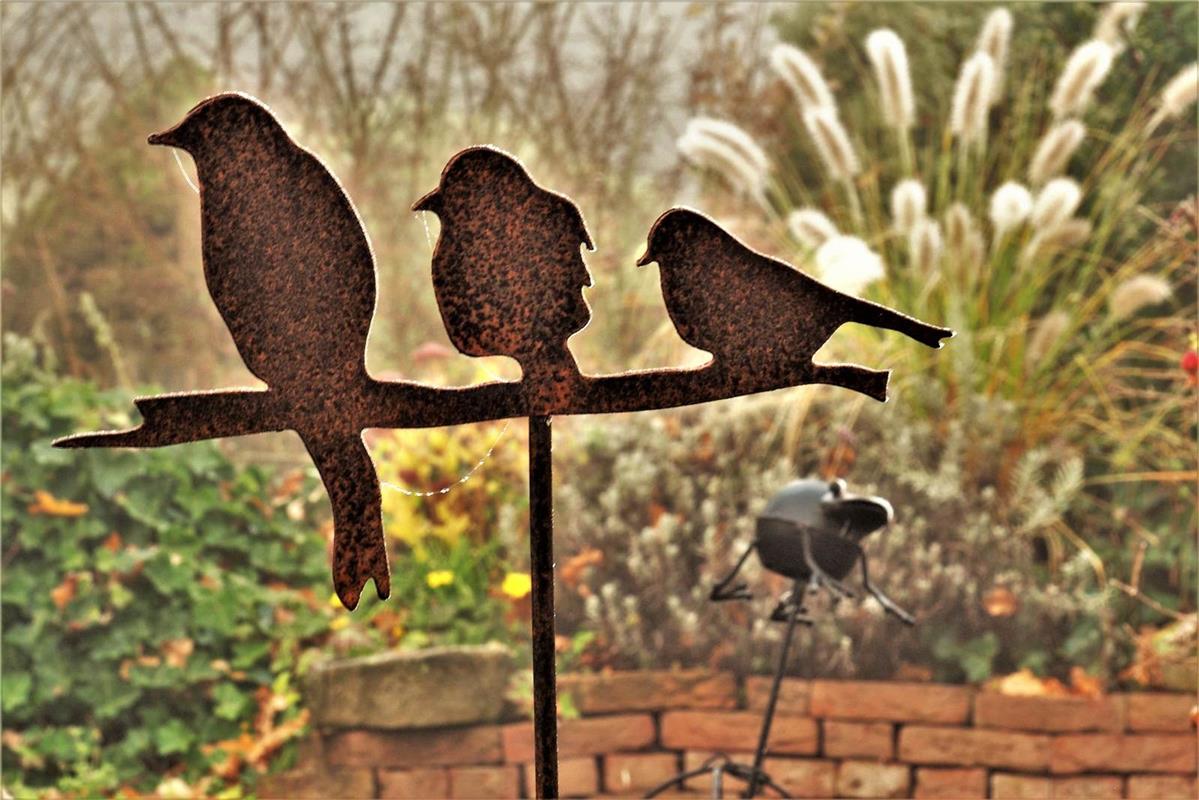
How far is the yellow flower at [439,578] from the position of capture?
3572 millimetres

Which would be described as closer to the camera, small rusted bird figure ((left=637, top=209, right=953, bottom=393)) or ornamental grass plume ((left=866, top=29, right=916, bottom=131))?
small rusted bird figure ((left=637, top=209, right=953, bottom=393))

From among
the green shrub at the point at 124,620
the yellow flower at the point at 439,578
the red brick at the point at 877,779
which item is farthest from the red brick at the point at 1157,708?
the green shrub at the point at 124,620

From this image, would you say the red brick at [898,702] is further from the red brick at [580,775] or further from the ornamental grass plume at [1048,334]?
the ornamental grass plume at [1048,334]

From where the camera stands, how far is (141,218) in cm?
477

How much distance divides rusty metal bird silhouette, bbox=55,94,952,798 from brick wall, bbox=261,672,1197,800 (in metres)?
2.42

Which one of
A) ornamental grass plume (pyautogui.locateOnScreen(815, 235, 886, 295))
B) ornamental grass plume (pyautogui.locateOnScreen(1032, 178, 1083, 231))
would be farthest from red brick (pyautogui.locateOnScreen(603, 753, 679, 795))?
ornamental grass plume (pyautogui.locateOnScreen(1032, 178, 1083, 231))

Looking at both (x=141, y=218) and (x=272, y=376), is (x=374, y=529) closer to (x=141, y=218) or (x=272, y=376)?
(x=272, y=376)

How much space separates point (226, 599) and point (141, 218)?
1856mm

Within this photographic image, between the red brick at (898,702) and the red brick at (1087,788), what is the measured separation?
29cm

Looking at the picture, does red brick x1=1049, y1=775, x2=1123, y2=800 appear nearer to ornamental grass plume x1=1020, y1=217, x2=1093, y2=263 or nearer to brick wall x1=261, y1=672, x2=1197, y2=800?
brick wall x1=261, y1=672, x2=1197, y2=800

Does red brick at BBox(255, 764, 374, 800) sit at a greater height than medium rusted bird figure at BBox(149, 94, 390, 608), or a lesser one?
lesser

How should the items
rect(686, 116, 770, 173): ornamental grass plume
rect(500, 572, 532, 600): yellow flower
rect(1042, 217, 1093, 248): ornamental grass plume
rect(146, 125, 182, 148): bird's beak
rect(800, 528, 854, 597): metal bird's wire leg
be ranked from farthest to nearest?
1. rect(1042, 217, 1093, 248): ornamental grass plume
2. rect(686, 116, 770, 173): ornamental grass plume
3. rect(500, 572, 532, 600): yellow flower
4. rect(800, 528, 854, 597): metal bird's wire leg
5. rect(146, 125, 182, 148): bird's beak

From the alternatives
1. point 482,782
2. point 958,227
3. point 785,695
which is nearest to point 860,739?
point 785,695

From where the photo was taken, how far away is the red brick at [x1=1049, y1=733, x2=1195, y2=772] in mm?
3299
